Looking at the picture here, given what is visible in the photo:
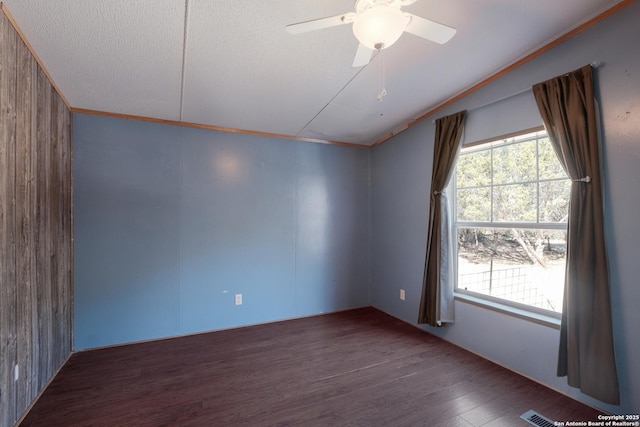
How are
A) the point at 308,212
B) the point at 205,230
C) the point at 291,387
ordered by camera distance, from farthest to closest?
the point at 308,212 < the point at 205,230 < the point at 291,387

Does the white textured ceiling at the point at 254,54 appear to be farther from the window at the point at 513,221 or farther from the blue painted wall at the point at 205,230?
the window at the point at 513,221

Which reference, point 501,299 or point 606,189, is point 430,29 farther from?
point 501,299

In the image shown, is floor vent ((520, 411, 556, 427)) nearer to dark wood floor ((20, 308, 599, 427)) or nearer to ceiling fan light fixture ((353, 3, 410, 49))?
dark wood floor ((20, 308, 599, 427))

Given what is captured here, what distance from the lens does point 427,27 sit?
135 cm

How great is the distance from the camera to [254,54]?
2004mm

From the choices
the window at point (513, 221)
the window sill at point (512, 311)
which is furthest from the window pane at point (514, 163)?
the window sill at point (512, 311)

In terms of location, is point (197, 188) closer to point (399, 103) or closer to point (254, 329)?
point (254, 329)

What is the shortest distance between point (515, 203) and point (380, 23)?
2.04 metres

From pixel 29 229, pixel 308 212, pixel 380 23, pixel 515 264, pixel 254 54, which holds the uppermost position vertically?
pixel 254 54

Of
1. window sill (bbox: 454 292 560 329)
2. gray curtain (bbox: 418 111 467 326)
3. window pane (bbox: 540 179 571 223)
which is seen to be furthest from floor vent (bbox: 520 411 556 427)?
window pane (bbox: 540 179 571 223)

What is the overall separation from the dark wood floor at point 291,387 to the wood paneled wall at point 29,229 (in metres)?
0.29

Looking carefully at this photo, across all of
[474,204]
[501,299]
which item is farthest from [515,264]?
[474,204]

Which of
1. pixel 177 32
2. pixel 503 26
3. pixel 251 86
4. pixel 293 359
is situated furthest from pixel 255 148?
pixel 503 26

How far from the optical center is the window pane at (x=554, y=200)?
212 cm
